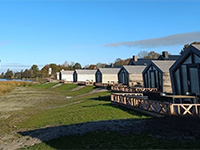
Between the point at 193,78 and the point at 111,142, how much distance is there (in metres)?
12.1

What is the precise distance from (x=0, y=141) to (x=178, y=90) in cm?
1715

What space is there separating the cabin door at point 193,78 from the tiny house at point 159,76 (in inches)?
339

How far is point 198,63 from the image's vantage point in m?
17.5

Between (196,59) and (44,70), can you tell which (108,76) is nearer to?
(196,59)

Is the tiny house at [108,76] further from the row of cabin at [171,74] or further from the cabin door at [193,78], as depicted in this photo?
the cabin door at [193,78]

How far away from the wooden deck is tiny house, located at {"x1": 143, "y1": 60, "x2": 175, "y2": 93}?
9435 millimetres

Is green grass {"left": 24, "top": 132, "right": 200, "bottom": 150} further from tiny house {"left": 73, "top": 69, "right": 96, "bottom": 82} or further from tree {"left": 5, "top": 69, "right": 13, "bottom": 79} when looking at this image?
tree {"left": 5, "top": 69, "right": 13, "bottom": 79}

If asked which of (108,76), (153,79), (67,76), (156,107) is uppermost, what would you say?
(67,76)

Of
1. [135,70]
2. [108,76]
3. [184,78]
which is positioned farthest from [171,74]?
[108,76]

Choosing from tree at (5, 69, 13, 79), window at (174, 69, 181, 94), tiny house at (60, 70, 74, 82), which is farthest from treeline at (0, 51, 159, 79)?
window at (174, 69, 181, 94)

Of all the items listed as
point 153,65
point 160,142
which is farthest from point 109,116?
point 153,65

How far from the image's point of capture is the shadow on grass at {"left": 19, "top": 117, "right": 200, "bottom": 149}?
31.2 ft

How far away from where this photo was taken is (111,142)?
10133 mm

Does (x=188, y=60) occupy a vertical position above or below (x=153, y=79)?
above
